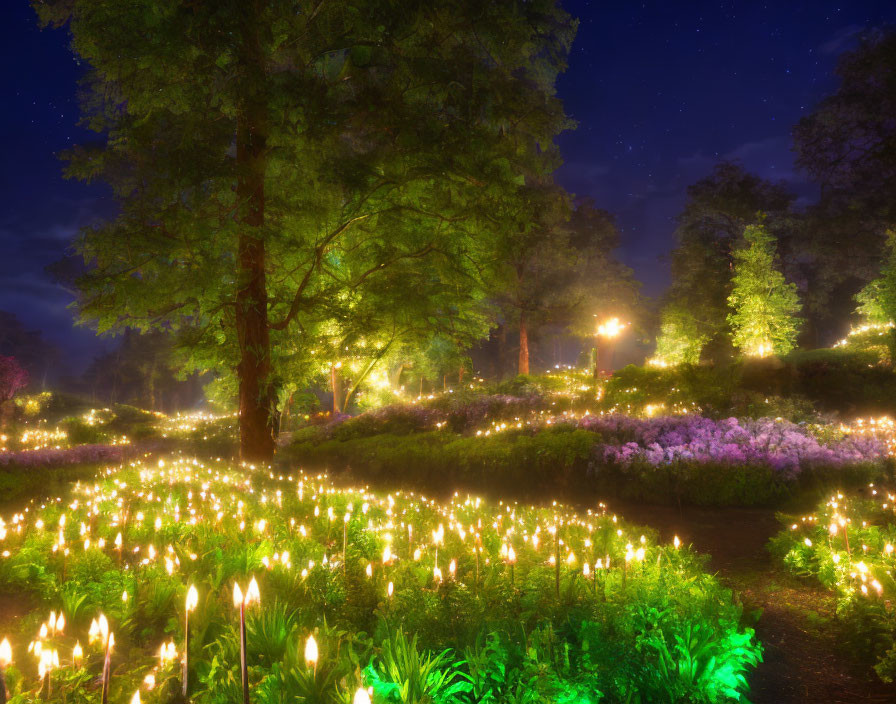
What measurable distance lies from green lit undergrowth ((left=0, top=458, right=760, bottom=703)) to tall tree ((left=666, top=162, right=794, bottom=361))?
38504 mm

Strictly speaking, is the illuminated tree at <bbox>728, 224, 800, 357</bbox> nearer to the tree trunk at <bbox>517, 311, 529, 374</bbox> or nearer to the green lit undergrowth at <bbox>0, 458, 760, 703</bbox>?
the tree trunk at <bbox>517, 311, 529, 374</bbox>

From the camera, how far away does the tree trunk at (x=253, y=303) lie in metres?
11.0

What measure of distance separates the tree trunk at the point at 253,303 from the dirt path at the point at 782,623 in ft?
29.3

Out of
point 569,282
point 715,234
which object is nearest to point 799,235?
point 715,234

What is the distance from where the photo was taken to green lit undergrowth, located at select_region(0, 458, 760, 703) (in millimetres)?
3125

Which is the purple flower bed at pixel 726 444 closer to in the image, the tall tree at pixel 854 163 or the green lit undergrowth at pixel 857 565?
the green lit undergrowth at pixel 857 565

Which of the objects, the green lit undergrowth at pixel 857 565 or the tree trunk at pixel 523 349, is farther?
the tree trunk at pixel 523 349

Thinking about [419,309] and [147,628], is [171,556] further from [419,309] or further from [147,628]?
[419,309]

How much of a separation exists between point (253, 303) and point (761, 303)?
33.4 metres

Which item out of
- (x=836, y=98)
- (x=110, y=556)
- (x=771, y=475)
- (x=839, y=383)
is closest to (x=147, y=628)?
(x=110, y=556)

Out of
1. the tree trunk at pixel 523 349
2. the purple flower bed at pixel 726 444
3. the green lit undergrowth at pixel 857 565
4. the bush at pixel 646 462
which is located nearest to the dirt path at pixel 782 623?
→ the green lit undergrowth at pixel 857 565

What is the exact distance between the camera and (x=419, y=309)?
12.4 m

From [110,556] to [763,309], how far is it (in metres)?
37.6

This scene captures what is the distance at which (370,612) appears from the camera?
437 cm
